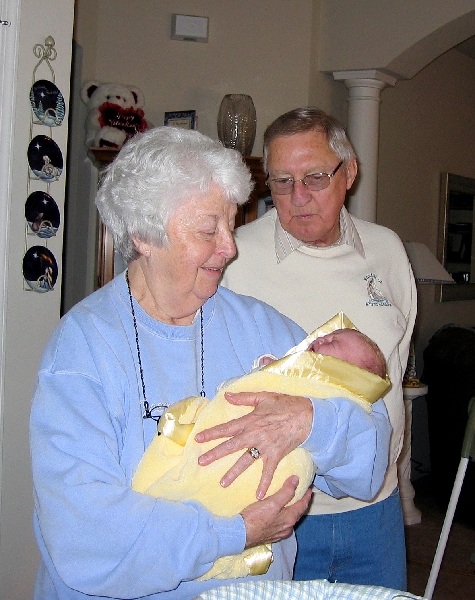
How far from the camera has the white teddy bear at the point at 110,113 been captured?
3.29m

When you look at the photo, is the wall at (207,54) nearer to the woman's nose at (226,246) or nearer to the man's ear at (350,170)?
the man's ear at (350,170)

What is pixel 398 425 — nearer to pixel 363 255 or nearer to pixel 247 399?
pixel 363 255

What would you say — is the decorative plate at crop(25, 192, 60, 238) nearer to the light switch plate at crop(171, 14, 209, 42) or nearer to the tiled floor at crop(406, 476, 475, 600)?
the light switch plate at crop(171, 14, 209, 42)

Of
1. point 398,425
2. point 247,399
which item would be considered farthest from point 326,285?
point 247,399

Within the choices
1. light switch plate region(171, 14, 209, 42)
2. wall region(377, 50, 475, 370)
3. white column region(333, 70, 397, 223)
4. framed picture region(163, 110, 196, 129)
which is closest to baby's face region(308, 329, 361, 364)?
framed picture region(163, 110, 196, 129)

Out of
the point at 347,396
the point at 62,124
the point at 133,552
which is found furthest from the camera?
the point at 62,124

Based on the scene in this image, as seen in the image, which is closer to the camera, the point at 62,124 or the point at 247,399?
the point at 247,399

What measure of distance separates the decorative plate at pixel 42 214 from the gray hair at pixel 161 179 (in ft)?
3.01

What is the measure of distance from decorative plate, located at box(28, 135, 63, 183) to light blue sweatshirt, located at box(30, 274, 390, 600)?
982 millimetres

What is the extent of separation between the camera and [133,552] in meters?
1.05

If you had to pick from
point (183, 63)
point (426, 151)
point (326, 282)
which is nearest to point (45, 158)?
point (326, 282)

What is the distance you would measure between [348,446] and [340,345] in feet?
0.72

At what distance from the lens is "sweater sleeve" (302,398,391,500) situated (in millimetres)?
1228

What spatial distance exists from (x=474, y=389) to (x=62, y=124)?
308cm
